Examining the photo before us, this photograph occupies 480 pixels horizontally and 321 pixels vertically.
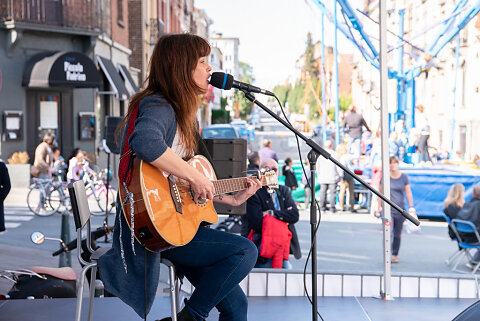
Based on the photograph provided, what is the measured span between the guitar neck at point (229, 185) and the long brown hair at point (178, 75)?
0.33m

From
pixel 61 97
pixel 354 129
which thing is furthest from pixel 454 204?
pixel 61 97

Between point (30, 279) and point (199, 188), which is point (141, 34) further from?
point (199, 188)

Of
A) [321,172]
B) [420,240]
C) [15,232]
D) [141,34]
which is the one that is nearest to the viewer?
[15,232]

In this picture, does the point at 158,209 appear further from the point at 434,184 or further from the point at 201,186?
the point at 434,184

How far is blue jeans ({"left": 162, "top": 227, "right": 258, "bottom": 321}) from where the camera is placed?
3240mm

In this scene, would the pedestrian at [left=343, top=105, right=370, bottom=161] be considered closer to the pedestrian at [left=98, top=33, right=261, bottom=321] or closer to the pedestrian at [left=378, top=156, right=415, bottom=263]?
the pedestrian at [left=378, top=156, right=415, bottom=263]

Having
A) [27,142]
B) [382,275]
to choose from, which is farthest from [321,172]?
[382,275]

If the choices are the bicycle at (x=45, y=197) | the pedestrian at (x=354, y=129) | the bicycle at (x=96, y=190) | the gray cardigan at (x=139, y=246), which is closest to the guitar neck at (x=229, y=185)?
the gray cardigan at (x=139, y=246)

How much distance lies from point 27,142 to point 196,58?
16.6 metres

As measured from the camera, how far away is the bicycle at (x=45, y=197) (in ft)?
43.4

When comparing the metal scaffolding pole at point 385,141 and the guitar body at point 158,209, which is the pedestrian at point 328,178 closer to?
the metal scaffolding pole at point 385,141

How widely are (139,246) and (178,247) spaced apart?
184mm

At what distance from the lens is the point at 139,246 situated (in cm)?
319

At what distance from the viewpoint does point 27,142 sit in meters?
18.9
